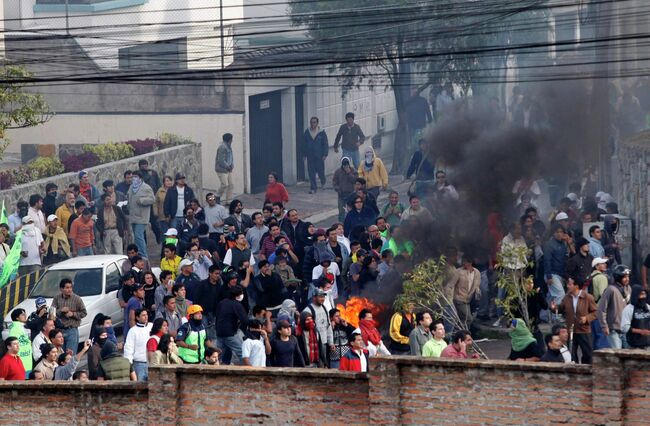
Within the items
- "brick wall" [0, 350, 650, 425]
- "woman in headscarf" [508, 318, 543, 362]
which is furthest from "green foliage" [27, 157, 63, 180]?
"woman in headscarf" [508, 318, 543, 362]

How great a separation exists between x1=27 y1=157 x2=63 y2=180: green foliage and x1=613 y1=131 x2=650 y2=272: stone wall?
988 cm

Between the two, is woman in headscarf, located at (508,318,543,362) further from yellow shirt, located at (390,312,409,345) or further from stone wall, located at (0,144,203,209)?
stone wall, located at (0,144,203,209)

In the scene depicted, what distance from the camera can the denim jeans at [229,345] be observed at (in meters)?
18.6

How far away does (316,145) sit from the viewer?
112 ft

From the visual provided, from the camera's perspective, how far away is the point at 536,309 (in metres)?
19.5

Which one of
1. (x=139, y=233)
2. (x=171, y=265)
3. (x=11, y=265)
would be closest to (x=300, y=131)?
(x=139, y=233)

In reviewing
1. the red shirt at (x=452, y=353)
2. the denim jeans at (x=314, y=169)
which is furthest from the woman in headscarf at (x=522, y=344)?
the denim jeans at (x=314, y=169)

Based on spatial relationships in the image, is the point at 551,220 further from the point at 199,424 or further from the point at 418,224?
the point at 199,424

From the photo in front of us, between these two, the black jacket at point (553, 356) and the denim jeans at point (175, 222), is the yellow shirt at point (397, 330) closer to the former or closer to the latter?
the black jacket at point (553, 356)

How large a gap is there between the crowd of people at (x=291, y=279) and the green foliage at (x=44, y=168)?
881 millimetres

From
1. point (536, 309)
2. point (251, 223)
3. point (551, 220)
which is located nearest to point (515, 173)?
point (551, 220)

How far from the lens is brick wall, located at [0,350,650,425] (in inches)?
528

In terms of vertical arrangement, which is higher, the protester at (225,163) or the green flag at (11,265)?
the protester at (225,163)

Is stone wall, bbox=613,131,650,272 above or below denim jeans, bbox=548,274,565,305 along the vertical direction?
above
